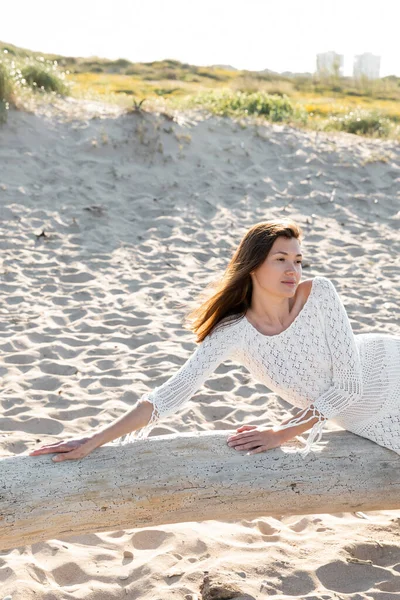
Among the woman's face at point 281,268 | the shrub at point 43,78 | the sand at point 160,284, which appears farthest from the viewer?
the shrub at point 43,78

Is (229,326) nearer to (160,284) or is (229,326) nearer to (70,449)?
(70,449)

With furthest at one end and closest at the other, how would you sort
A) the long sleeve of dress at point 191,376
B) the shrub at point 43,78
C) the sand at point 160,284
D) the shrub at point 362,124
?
the shrub at point 362,124 → the shrub at point 43,78 → the sand at point 160,284 → the long sleeve of dress at point 191,376

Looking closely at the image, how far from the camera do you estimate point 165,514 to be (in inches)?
114

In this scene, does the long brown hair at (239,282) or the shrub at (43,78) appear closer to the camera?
the long brown hair at (239,282)

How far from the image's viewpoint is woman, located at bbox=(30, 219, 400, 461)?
9.87ft

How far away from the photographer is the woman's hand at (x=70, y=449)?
9.36 ft

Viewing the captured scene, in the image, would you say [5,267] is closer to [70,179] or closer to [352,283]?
[70,179]

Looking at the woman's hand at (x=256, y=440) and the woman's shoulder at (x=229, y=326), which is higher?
the woman's shoulder at (x=229, y=326)

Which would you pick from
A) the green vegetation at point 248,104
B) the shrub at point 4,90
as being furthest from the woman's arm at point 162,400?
the green vegetation at point 248,104

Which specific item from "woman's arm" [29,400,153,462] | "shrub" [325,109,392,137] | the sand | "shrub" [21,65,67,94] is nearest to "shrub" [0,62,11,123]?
the sand

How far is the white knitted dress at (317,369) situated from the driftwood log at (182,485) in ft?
0.33

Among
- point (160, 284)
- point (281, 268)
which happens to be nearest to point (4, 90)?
point (160, 284)

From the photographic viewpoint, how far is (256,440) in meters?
3.03

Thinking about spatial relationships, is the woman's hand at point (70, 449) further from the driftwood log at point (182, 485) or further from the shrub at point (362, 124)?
the shrub at point (362, 124)
